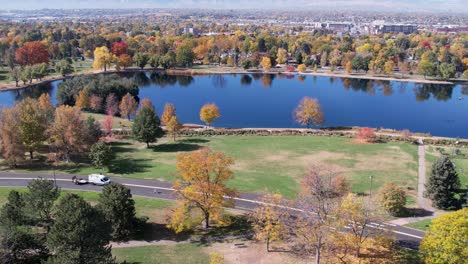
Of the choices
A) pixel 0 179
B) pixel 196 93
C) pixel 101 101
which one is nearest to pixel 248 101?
pixel 196 93

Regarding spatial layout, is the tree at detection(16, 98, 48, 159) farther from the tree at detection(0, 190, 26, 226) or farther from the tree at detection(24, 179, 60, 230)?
the tree at detection(24, 179, 60, 230)

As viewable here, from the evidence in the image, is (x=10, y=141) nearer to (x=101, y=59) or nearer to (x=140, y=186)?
(x=140, y=186)

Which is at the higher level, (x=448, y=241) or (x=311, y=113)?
(x=311, y=113)

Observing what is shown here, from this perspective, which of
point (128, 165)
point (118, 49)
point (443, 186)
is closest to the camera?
point (443, 186)

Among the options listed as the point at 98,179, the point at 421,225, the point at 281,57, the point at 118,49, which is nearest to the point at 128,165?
the point at 98,179

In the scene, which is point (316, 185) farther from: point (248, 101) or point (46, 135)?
point (248, 101)
